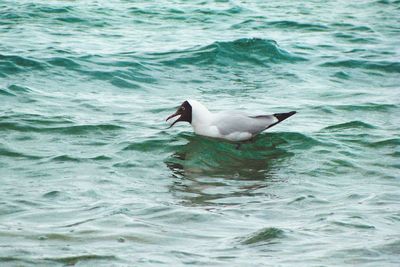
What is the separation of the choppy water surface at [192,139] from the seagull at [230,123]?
0.49ft

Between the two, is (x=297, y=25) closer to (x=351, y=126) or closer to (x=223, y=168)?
(x=351, y=126)

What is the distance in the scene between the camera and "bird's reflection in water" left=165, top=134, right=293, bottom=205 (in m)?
8.10

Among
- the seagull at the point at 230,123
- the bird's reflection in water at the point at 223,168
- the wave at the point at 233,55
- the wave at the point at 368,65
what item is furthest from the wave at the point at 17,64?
the wave at the point at 368,65

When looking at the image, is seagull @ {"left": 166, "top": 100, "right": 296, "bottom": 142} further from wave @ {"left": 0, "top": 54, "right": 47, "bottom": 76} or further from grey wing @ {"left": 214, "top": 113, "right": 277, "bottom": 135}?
wave @ {"left": 0, "top": 54, "right": 47, "bottom": 76}

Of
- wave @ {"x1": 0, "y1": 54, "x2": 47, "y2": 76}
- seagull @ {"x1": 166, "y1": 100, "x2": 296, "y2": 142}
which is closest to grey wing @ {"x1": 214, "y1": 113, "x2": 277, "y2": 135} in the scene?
seagull @ {"x1": 166, "y1": 100, "x2": 296, "y2": 142}

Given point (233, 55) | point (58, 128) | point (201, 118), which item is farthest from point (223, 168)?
point (233, 55)

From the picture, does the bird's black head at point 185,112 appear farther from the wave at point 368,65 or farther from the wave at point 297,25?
the wave at point 297,25

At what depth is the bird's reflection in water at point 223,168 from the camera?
26.6 ft

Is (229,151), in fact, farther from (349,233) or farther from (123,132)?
(349,233)

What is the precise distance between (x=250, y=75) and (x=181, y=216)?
6.96m

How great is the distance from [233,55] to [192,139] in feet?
15.3

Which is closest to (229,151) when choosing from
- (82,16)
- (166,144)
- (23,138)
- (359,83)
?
(166,144)

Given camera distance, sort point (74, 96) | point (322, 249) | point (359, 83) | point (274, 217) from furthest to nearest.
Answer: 1. point (359, 83)
2. point (74, 96)
3. point (274, 217)
4. point (322, 249)

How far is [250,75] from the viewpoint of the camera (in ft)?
45.4
